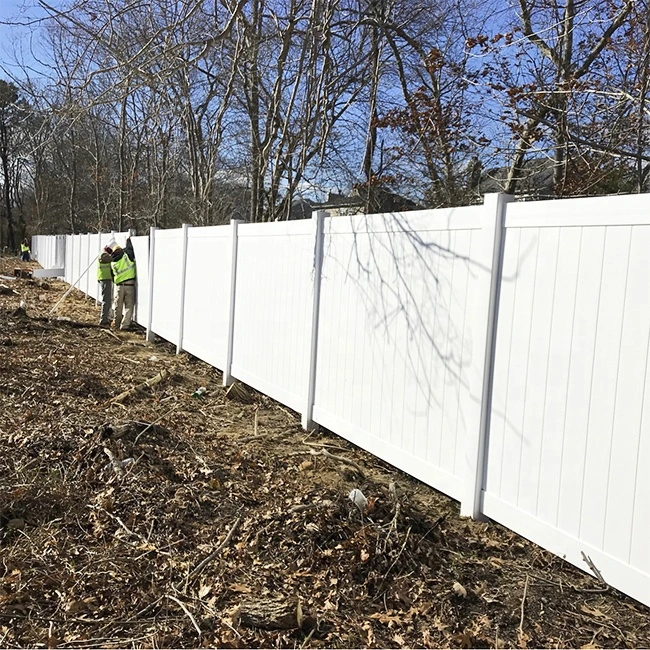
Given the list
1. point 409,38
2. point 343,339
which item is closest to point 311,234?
point 343,339

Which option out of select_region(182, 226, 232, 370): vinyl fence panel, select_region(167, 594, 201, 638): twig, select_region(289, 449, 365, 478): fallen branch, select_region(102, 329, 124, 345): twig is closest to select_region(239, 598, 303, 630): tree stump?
select_region(167, 594, 201, 638): twig

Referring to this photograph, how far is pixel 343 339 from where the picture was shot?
19.3 feet

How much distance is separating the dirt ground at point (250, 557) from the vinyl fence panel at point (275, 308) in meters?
0.97

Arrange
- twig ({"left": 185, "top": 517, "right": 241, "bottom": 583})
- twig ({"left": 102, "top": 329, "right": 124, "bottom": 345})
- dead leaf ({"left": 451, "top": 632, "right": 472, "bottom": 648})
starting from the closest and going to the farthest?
dead leaf ({"left": 451, "top": 632, "right": 472, "bottom": 648}), twig ({"left": 185, "top": 517, "right": 241, "bottom": 583}), twig ({"left": 102, "top": 329, "right": 124, "bottom": 345})

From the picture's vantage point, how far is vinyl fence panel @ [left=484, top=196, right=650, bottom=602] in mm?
3201

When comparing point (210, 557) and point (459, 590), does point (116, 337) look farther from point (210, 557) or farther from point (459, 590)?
point (459, 590)

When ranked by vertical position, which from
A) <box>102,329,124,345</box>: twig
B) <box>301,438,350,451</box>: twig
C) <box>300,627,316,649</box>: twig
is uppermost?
→ <box>300,627,316,649</box>: twig

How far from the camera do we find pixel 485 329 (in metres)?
4.14

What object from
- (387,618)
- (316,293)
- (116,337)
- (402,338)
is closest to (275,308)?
(316,293)

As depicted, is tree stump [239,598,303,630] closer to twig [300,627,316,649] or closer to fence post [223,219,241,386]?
twig [300,627,316,649]

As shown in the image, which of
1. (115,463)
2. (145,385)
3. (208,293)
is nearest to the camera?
(115,463)

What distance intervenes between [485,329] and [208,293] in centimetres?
580

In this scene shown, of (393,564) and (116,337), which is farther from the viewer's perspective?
(116,337)

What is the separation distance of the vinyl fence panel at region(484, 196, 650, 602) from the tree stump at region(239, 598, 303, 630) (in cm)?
151
